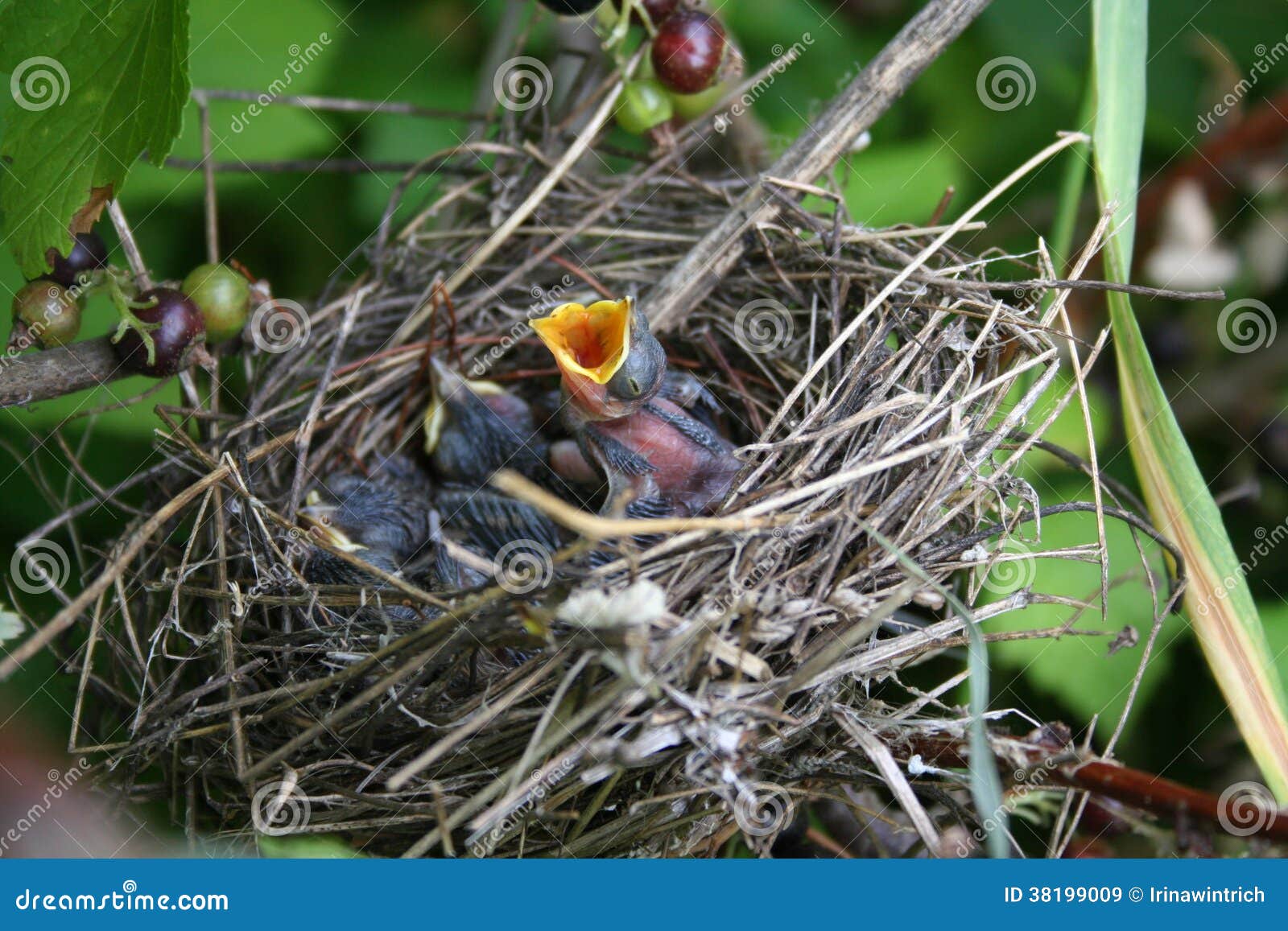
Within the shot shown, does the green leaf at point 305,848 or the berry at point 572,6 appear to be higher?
the berry at point 572,6

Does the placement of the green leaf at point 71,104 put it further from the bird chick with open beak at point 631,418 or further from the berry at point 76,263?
the bird chick with open beak at point 631,418

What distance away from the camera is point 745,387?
4.84ft

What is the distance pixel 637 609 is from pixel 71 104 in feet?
2.83

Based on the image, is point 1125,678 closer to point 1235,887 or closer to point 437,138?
point 1235,887

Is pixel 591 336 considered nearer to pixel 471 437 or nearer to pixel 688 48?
pixel 471 437

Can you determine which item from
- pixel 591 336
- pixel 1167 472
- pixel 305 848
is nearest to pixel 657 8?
pixel 591 336

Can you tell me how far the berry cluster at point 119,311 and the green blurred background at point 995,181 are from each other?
0.99 feet

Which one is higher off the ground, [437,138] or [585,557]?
[437,138]

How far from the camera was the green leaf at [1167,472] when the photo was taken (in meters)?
1.08

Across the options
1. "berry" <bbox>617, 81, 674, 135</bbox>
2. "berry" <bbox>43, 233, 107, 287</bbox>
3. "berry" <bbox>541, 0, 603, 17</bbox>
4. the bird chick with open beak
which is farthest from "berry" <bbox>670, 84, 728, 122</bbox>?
"berry" <bbox>43, 233, 107, 287</bbox>

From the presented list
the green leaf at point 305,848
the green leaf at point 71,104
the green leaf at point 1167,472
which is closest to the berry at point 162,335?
the green leaf at point 71,104

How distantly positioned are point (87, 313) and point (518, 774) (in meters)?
1.09

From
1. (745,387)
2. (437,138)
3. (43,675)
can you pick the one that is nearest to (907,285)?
(745,387)

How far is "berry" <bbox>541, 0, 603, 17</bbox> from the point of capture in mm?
1259
